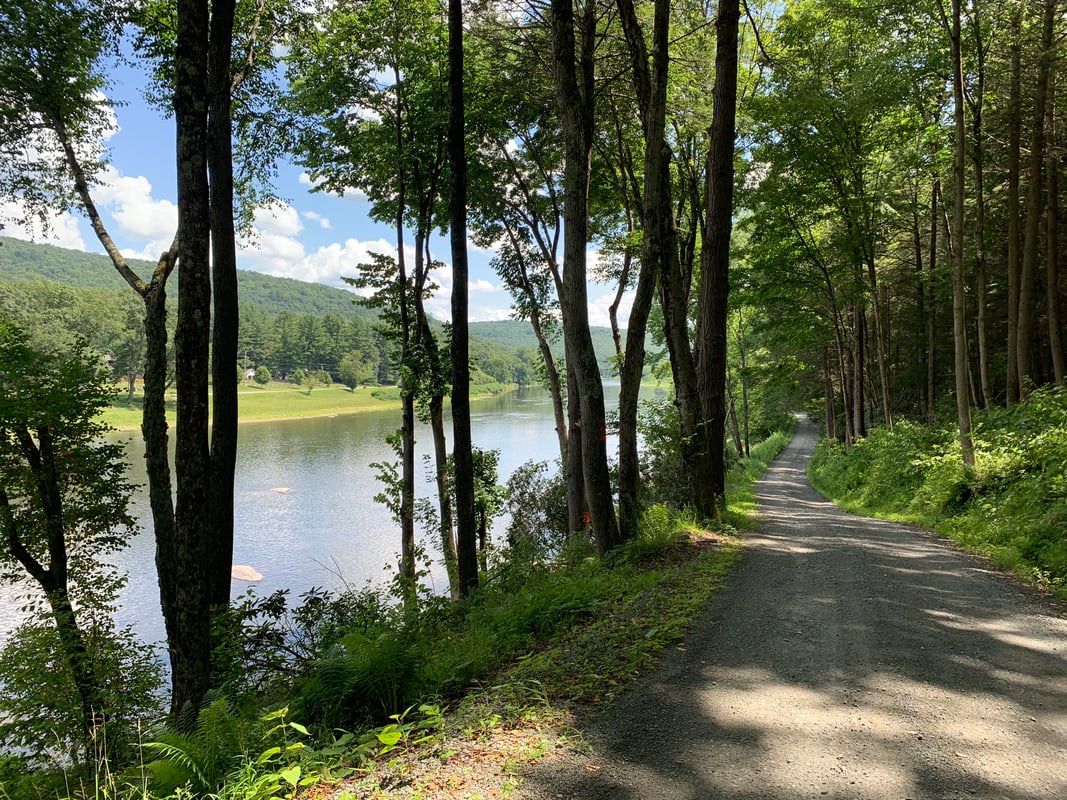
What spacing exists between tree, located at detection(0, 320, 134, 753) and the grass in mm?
46703

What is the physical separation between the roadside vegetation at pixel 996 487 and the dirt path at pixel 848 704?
1114 mm

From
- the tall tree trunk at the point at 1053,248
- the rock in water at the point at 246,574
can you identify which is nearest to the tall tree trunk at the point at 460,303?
the rock in water at the point at 246,574

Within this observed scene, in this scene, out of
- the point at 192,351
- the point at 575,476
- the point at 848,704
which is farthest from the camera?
the point at 575,476

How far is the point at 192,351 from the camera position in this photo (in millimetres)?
5254

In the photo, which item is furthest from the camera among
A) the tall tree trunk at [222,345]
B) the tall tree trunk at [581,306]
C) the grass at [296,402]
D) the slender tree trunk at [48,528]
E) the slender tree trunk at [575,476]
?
the grass at [296,402]

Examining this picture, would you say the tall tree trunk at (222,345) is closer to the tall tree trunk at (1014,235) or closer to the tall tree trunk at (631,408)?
the tall tree trunk at (631,408)

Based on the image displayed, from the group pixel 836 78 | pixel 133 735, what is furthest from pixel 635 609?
pixel 836 78

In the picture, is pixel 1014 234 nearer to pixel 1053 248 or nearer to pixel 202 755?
pixel 1053 248

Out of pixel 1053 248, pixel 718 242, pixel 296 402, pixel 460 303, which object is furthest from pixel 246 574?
pixel 296 402

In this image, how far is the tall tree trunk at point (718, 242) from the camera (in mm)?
8547

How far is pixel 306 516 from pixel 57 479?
50.6 ft

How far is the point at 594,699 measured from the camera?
3.49 metres

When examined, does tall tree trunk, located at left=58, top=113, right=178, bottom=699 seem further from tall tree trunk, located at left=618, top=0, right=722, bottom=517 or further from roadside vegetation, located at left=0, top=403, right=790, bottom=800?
tall tree trunk, located at left=618, top=0, right=722, bottom=517

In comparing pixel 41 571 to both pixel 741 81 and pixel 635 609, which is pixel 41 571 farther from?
pixel 741 81
